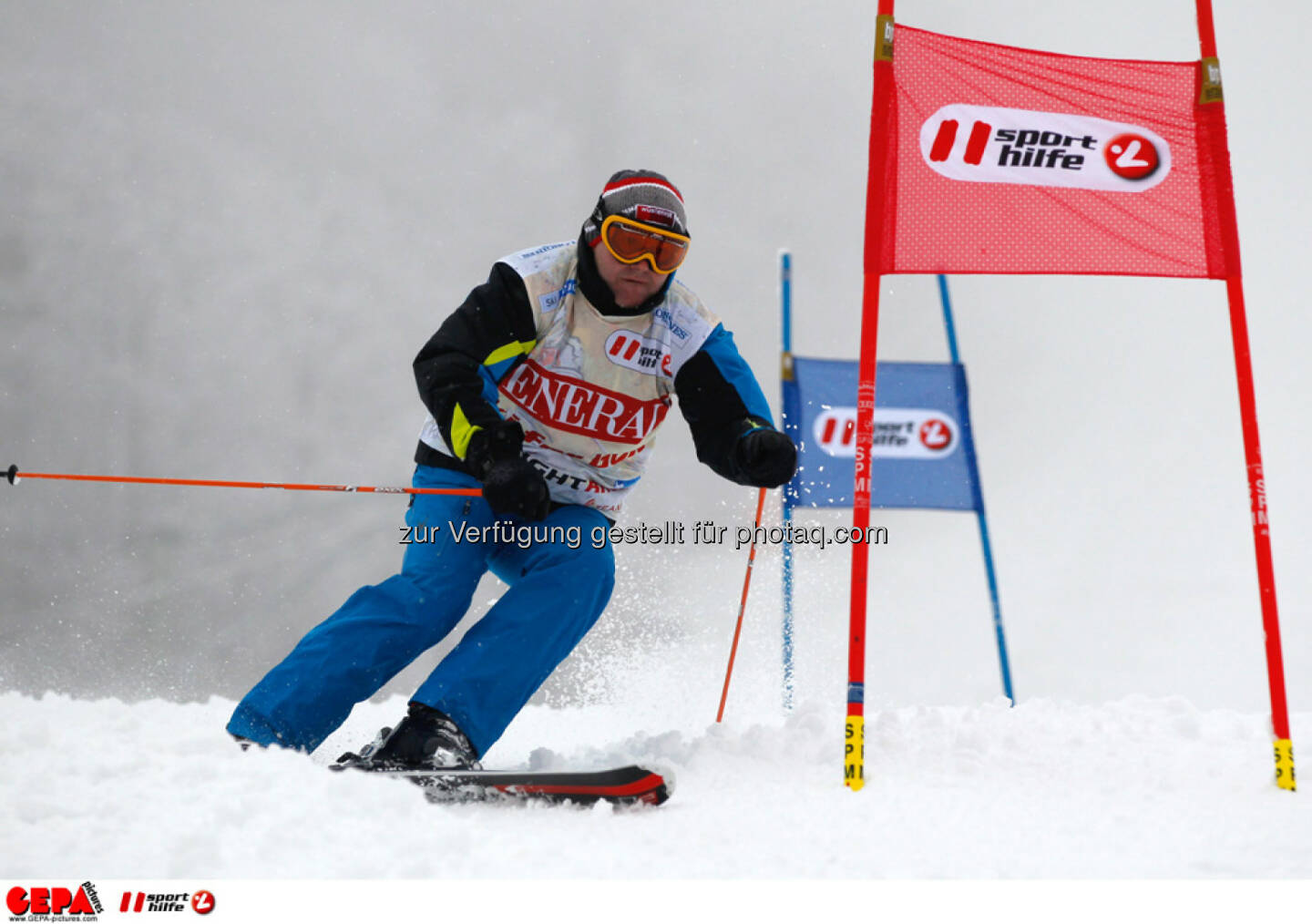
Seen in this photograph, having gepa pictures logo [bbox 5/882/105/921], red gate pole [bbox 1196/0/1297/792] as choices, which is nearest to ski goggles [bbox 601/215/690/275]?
red gate pole [bbox 1196/0/1297/792]

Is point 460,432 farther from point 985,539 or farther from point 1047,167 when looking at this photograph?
point 985,539

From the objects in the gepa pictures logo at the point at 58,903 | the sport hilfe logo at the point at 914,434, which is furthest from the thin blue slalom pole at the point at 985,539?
the gepa pictures logo at the point at 58,903

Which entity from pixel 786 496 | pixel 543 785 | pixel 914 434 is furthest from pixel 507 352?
pixel 914 434

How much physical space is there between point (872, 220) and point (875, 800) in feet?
4.27

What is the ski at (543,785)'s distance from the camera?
1951mm

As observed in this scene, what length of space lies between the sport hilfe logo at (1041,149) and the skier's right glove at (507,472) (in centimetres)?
119

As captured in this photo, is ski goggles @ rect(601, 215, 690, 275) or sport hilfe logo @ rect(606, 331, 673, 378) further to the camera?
sport hilfe logo @ rect(606, 331, 673, 378)

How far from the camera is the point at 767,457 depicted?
2574mm

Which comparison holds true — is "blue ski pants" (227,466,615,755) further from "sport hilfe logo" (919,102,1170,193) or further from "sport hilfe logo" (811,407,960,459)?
"sport hilfe logo" (811,407,960,459)

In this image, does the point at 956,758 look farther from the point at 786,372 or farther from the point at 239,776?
the point at 786,372

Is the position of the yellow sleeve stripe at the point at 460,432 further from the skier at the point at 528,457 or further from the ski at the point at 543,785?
the ski at the point at 543,785

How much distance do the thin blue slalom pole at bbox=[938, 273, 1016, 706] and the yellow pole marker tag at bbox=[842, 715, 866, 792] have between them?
2594mm

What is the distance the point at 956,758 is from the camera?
2422 millimetres

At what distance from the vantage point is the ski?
195 cm
